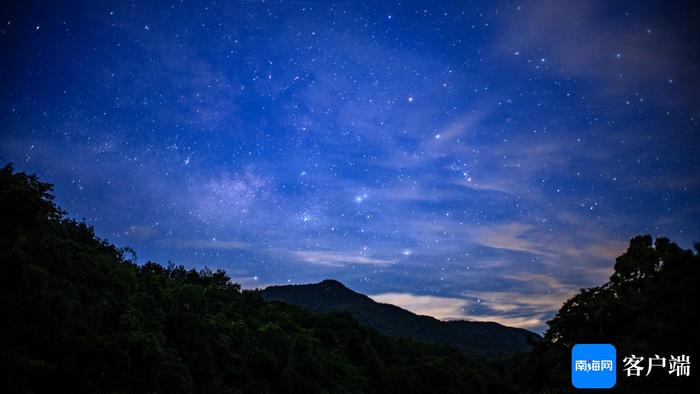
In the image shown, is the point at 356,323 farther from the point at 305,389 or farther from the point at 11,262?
the point at 11,262

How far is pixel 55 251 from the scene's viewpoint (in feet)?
46.0

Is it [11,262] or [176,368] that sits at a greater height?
[11,262]

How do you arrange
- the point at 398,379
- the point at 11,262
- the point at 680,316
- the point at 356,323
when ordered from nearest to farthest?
the point at 11,262 < the point at 680,316 < the point at 398,379 < the point at 356,323

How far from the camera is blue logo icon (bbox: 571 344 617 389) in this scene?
1380 cm

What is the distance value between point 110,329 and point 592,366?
1602 cm

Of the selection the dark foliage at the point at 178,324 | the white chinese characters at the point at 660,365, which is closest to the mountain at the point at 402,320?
the dark foliage at the point at 178,324

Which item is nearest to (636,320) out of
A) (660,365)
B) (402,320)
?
(660,365)

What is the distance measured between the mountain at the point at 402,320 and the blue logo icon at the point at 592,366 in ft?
414

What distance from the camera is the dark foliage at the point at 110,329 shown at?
10961mm

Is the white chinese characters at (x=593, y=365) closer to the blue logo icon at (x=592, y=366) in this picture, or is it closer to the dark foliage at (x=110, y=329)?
the blue logo icon at (x=592, y=366)

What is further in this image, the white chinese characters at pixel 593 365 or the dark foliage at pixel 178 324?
the white chinese characters at pixel 593 365

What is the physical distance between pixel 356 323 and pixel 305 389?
79.7ft

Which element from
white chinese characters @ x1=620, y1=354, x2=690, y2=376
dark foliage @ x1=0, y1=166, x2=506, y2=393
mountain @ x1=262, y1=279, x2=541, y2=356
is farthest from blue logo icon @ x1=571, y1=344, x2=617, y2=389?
mountain @ x1=262, y1=279, x2=541, y2=356

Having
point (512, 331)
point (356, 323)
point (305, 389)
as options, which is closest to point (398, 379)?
point (356, 323)
